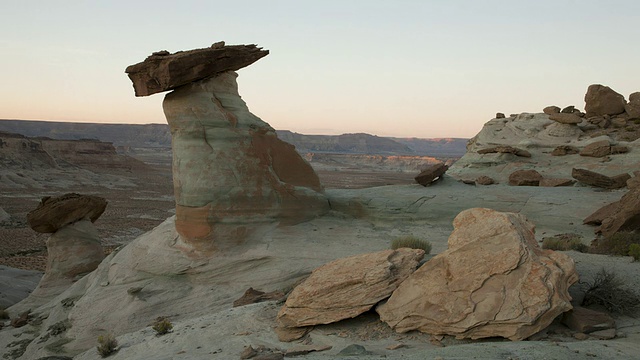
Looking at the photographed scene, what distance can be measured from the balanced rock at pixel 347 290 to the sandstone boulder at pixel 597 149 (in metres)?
15.4

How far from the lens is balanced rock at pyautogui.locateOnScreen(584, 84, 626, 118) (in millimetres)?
24953

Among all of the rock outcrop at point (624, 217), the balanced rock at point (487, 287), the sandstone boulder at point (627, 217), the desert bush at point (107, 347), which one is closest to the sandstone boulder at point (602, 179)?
the rock outcrop at point (624, 217)

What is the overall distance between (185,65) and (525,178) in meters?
12.5

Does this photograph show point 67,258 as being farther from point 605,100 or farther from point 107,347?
point 605,100

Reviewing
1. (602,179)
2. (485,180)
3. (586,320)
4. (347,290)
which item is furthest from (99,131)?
(586,320)

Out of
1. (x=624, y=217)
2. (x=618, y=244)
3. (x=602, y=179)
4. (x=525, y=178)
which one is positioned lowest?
(x=618, y=244)

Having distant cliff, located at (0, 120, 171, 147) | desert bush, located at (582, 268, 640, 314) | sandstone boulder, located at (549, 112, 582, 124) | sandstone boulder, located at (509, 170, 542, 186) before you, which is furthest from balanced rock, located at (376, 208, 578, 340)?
distant cliff, located at (0, 120, 171, 147)

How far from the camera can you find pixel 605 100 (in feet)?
82.1

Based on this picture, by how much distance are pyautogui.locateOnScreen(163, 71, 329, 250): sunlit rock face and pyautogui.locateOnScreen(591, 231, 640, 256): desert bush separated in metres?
6.79

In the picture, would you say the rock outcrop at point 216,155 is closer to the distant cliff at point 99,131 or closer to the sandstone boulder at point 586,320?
the sandstone boulder at point 586,320

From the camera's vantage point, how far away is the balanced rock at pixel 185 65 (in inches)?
503

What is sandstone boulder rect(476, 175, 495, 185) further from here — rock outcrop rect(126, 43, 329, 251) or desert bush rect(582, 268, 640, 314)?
desert bush rect(582, 268, 640, 314)

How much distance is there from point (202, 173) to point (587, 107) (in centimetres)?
2059

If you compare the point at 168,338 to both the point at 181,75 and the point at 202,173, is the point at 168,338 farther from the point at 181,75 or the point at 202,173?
the point at 181,75
